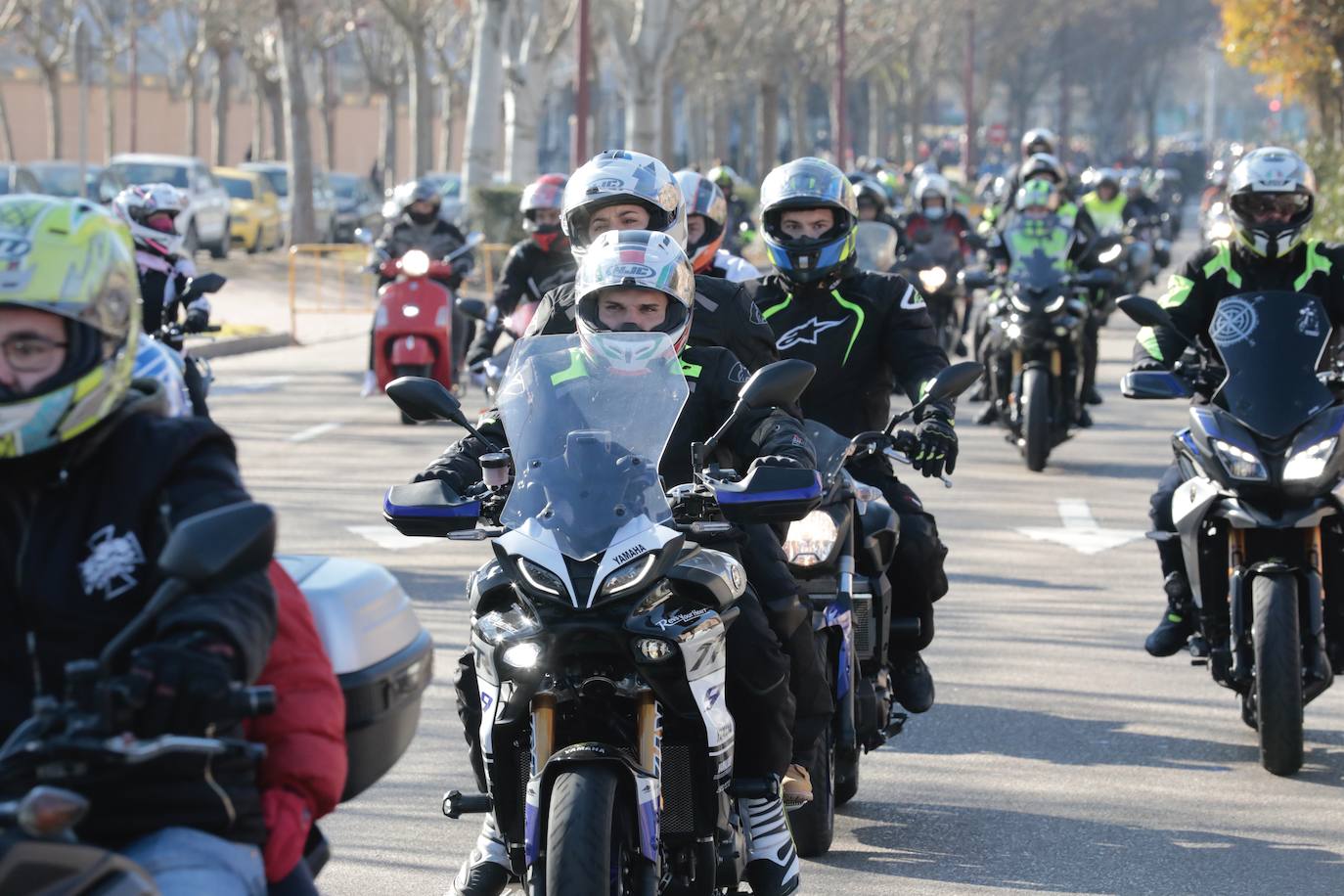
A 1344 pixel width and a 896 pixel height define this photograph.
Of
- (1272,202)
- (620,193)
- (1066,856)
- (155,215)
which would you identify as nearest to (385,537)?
(155,215)

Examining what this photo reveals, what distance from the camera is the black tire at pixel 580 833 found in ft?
14.5

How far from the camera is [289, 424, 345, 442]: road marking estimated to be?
16766 mm

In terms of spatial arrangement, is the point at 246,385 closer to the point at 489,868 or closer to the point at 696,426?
the point at 696,426

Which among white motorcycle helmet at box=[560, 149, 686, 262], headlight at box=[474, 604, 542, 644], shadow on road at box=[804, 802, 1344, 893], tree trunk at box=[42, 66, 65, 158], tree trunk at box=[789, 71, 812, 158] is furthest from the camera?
tree trunk at box=[789, 71, 812, 158]

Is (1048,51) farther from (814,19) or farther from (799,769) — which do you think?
(799,769)

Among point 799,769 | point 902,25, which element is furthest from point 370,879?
point 902,25

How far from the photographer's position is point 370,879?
20.0ft

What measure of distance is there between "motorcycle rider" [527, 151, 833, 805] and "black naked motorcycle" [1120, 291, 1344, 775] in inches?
57.6

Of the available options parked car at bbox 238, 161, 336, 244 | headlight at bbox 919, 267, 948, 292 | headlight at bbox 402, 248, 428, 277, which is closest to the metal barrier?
parked car at bbox 238, 161, 336, 244

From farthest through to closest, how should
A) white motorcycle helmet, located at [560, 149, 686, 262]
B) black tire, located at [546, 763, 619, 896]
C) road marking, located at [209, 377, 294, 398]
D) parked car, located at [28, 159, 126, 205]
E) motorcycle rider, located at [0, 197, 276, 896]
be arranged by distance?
parked car, located at [28, 159, 126, 205]
road marking, located at [209, 377, 294, 398]
white motorcycle helmet, located at [560, 149, 686, 262]
black tire, located at [546, 763, 619, 896]
motorcycle rider, located at [0, 197, 276, 896]

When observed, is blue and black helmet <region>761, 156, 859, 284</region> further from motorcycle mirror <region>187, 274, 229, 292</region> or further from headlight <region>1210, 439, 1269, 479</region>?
motorcycle mirror <region>187, 274, 229, 292</region>

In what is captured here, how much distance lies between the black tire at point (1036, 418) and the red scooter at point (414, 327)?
466 cm

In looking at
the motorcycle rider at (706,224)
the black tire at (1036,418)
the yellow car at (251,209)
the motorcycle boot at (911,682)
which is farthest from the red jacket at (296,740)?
the yellow car at (251,209)

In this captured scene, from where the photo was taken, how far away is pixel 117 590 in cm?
342
